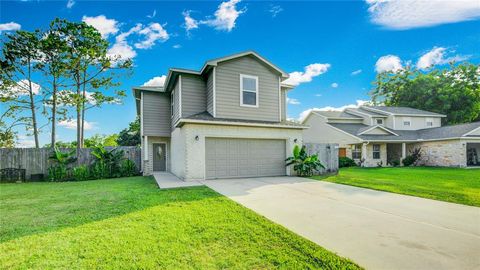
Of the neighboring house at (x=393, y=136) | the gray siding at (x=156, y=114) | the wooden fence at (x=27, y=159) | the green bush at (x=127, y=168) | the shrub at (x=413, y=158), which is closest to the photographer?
the wooden fence at (x=27, y=159)

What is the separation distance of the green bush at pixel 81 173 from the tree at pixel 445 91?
1542 inches

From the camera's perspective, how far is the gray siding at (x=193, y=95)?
1110cm

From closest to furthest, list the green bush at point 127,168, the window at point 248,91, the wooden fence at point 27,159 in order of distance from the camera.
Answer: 1. the window at point 248,91
2. the wooden fence at point 27,159
3. the green bush at point 127,168

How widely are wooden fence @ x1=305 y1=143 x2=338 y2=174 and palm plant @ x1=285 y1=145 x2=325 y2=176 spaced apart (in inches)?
44.3

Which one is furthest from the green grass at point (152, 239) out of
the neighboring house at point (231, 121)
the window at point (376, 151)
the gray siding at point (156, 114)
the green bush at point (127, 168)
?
the window at point (376, 151)

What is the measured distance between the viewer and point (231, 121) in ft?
32.8

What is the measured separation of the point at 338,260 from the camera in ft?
8.79

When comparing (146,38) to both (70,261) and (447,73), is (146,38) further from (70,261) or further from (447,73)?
(447,73)

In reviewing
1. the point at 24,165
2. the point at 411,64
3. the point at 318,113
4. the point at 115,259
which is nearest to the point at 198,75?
the point at 115,259

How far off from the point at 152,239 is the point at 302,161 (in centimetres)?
885

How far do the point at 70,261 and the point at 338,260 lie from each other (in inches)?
129

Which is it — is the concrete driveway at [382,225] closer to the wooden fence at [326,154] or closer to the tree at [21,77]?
the wooden fence at [326,154]

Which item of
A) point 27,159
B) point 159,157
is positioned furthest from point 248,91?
point 27,159

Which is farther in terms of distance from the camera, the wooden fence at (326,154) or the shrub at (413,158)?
the shrub at (413,158)
